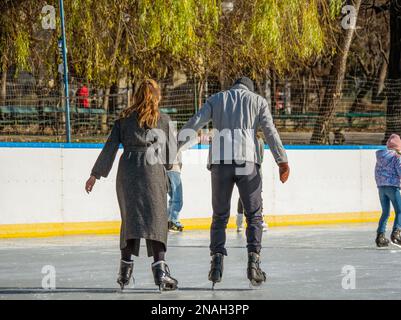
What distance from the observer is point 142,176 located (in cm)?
862

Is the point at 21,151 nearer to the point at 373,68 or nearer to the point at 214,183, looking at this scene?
the point at 214,183

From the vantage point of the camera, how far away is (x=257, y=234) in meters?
8.87

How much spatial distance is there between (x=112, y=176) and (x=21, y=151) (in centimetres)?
154

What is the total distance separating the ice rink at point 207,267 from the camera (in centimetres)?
869

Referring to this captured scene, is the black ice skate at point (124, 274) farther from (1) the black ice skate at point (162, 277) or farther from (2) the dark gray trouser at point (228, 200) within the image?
(2) the dark gray trouser at point (228, 200)

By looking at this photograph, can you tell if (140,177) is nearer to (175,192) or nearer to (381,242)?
(381,242)

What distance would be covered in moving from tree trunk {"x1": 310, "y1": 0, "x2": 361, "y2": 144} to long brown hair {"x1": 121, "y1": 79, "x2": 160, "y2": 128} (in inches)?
424

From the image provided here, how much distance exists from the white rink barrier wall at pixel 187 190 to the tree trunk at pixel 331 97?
0.91 metres

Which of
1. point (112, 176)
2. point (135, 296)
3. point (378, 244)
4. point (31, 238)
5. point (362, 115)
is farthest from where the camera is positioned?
point (362, 115)

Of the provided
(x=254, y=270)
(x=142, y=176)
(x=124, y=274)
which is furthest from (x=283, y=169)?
(x=124, y=274)

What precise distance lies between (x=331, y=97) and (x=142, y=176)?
1231 centimetres

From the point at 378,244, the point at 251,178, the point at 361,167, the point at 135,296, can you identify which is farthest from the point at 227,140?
the point at 361,167

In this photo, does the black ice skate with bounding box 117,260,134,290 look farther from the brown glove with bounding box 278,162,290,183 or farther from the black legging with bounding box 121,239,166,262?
the brown glove with bounding box 278,162,290,183

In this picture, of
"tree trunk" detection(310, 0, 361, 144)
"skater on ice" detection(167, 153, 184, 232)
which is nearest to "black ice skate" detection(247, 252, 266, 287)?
"skater on ice" detection(167, 153, 184, 232)
